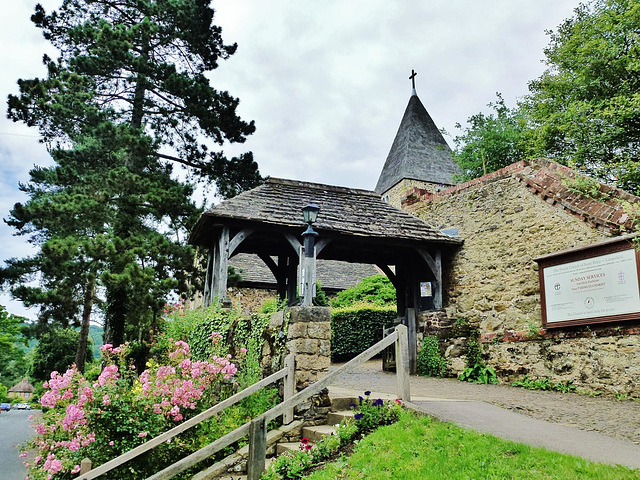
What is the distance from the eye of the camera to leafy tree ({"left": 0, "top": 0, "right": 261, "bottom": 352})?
12055mm

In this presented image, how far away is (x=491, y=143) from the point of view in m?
19.4

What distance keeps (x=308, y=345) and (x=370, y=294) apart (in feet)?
38.6

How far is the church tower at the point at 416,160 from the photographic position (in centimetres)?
2878

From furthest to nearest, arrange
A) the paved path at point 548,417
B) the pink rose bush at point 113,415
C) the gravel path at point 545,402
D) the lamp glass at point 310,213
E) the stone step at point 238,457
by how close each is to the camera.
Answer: the lamp glass at point 310,213 → the gravel path at point 545,402 → the stone step at point 238,457 → the pink rose bush at point 113,415 → the paved path at point 548,417

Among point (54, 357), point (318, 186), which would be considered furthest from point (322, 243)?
point (54, 357)

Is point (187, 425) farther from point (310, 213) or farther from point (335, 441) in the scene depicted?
point (310, 213)

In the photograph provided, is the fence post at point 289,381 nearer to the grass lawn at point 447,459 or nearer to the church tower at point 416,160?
the grass lawn at point 447,459

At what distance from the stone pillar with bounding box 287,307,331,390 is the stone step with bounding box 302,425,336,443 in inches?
20.3

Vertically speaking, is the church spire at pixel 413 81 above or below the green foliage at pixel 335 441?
above

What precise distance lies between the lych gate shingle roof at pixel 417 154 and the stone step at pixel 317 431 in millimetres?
23870

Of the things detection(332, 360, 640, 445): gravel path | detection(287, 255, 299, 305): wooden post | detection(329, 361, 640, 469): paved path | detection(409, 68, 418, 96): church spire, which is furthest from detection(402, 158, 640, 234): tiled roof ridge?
detection(409, 68, 418, 96): church spire

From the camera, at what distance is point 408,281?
1248 centimetres

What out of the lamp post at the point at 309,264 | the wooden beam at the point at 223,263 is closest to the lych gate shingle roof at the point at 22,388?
the wooden beam at the point at 223,263

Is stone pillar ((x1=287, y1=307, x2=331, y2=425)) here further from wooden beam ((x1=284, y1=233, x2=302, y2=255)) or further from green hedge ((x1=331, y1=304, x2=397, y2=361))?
green hedge ((x1=331, y1=304, x2=397, y2=361))
